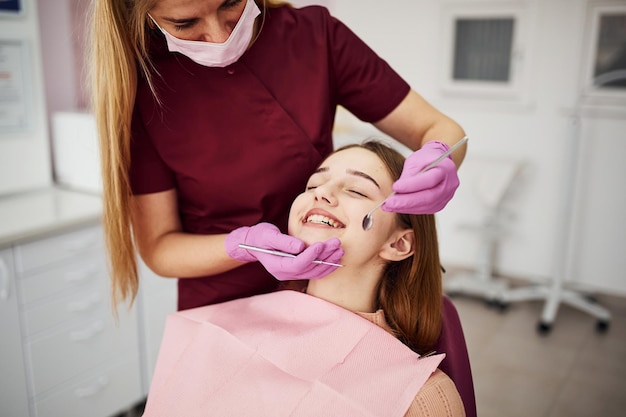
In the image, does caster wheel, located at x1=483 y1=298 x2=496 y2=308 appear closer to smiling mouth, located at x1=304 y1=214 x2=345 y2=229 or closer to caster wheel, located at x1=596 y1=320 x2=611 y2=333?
caster wheel, located at x1=596 y1=320 x2=611 y2=333

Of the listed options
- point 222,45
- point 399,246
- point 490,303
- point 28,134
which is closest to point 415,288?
point 399,246

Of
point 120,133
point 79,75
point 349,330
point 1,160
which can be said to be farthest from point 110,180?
point 79,75

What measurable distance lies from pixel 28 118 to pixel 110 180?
1499 mm

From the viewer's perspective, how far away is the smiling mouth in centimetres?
117

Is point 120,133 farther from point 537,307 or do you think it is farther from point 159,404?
point 537,307

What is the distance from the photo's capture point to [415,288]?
127cm

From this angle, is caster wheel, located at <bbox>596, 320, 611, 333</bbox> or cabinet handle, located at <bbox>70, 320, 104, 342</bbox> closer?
cabinet handle, located at <bbox>70, 320, 104, 342</bbox>

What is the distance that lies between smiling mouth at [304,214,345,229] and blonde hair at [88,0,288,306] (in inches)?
14.3

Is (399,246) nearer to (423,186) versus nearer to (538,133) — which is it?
(423,186)

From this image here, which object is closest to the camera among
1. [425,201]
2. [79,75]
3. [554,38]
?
[425,201]

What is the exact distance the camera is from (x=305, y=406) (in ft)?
3.39

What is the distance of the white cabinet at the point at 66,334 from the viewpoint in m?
1.87

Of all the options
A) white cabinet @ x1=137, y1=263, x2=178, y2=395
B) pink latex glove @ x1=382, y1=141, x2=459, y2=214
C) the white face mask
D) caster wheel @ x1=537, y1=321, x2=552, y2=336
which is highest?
the white face mask

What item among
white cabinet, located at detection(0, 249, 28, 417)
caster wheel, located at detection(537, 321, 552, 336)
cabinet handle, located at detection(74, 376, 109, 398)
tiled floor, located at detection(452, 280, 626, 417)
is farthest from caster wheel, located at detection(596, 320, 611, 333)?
white cabinet, located at detection(0, 249, 28, 417)
